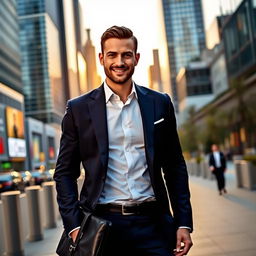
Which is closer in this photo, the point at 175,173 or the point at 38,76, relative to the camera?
the point at 175,173

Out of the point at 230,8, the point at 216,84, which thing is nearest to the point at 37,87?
the point at 216,84

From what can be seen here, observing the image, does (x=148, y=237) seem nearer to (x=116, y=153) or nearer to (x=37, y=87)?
(x=116, y=153)

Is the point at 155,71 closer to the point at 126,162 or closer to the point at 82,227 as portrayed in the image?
the point at 126,162

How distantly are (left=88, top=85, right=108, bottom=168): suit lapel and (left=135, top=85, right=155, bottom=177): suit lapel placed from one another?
194 mm

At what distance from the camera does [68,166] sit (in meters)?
2.51

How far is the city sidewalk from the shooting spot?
6648 mm

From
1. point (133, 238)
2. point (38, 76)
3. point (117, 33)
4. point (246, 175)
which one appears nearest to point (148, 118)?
point (117, 33)

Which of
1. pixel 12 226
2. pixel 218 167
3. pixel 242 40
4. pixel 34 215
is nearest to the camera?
pixel 12 226

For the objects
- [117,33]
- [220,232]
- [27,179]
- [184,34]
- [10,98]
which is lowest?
[220,232]

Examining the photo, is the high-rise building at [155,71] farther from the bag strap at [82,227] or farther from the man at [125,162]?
the bag strap at [82,227]

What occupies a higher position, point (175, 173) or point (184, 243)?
point (175, 173)

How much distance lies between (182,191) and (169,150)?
23cm

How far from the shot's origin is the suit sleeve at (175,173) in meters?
2.54

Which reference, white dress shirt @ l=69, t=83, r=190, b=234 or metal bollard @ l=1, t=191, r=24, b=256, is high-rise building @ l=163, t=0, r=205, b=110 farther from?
white dress shirt @ l=69, t=83, r=190, b=234
